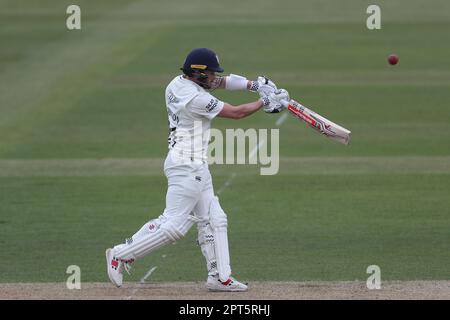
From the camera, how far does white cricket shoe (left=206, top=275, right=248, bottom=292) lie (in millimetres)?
10844

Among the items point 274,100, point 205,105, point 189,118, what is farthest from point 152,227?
point 274,100

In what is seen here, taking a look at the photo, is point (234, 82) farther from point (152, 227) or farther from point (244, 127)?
point (244, 127)

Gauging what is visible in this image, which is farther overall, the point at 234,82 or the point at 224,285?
the point at 234,82

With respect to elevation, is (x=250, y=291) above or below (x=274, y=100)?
below

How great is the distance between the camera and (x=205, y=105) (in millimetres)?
10633

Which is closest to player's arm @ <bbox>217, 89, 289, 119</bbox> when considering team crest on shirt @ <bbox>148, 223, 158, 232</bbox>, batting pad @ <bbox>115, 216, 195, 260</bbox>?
batting pad @ <bbox>115, 216, 195, 260</bbox>

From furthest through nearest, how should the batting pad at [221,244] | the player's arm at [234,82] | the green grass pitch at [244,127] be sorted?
the green grass pitch at [244,127], the player's arm at [234,82], the batting pad at [221,244]

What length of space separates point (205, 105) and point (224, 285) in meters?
1.71

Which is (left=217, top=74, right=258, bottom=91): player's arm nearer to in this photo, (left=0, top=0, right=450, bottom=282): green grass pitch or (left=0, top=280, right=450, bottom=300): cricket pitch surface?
(left=0, top=280, right=450, bottom=300): cricket pitch surface

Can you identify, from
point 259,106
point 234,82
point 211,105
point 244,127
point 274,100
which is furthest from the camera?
point 244,127

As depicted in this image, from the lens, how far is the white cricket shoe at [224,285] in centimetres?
1084

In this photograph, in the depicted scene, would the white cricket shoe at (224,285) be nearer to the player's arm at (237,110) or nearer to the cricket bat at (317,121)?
the player's arm at (237,110)

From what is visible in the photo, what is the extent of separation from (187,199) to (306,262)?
2844 mm

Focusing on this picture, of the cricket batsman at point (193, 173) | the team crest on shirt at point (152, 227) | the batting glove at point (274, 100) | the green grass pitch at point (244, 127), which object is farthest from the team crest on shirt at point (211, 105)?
the green grass pitch at point (244, 127)
